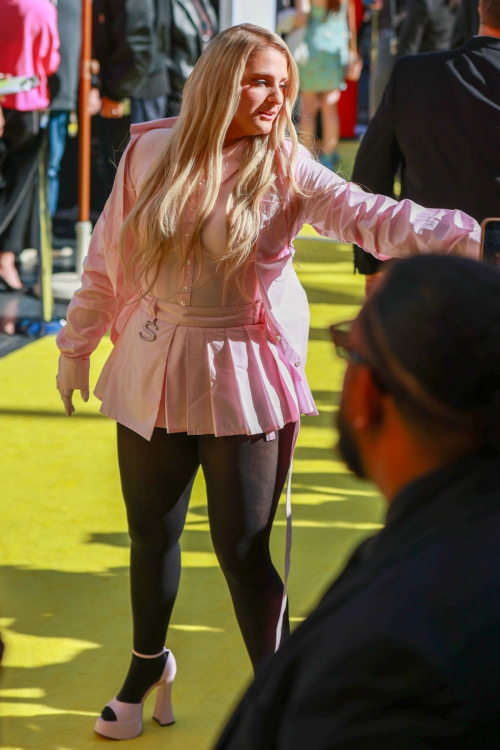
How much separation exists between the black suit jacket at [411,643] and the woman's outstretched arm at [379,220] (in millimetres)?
1097

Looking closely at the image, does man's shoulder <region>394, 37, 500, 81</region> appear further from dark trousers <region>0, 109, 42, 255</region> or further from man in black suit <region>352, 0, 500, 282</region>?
dark trousers <region>0, 109, 42, 255</region>

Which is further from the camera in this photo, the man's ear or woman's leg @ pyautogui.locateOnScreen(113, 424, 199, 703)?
woman's leg @ pyautogui.locateOnScreen(113, 424, 199, 703)

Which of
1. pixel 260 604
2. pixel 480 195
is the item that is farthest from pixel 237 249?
pixel 480 195

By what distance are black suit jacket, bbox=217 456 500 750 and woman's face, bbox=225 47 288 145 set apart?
1431 millimetres

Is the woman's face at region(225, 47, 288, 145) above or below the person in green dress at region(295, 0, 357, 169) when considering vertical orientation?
above

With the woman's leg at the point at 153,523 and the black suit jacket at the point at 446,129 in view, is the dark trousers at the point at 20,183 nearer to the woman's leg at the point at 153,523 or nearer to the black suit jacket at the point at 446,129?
the black suit jacket at the point at 446,129

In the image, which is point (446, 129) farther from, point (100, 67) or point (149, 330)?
point (100, 67)

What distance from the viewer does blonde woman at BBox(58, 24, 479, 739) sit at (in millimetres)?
2297

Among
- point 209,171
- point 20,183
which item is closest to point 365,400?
point 209,171

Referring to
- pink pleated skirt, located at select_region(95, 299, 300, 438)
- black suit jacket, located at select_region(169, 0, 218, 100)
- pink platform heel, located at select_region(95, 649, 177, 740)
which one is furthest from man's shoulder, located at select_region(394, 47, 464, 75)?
black suit jacket, located at select_region(169, 0, 218, 100)

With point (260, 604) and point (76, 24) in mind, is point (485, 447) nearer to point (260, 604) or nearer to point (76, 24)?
point (260, 604)

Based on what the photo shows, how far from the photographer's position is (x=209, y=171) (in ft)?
7.57

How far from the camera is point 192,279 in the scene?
2.36 m

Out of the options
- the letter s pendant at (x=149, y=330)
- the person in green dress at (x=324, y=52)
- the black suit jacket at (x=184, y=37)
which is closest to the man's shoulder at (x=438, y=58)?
the letter s pendant at (x=149, y=330)
